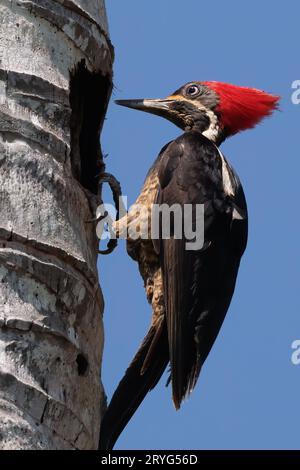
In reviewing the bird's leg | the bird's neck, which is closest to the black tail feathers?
the bird's leg

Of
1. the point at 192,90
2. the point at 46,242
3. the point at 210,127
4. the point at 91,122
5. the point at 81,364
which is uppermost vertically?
the point at 192,90

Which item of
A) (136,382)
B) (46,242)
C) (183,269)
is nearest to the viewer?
(46,242)

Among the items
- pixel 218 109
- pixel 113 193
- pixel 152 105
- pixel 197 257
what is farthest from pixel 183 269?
pixel 218 109

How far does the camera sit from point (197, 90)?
5727 millimetres

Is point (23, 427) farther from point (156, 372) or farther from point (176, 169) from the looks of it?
point (176, 169)

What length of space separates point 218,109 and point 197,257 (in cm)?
160

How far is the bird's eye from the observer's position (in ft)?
18.7

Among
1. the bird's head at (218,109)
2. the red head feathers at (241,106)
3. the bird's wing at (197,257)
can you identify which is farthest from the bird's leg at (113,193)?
the red head feathers at (241,106)

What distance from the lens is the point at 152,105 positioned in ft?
18.1

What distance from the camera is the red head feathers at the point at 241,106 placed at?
18.5 feet

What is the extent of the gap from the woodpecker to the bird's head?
0.78ft

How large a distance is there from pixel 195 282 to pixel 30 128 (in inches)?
55.0

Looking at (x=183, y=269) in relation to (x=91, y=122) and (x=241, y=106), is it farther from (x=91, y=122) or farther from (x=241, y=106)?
(x=241, y=106)
